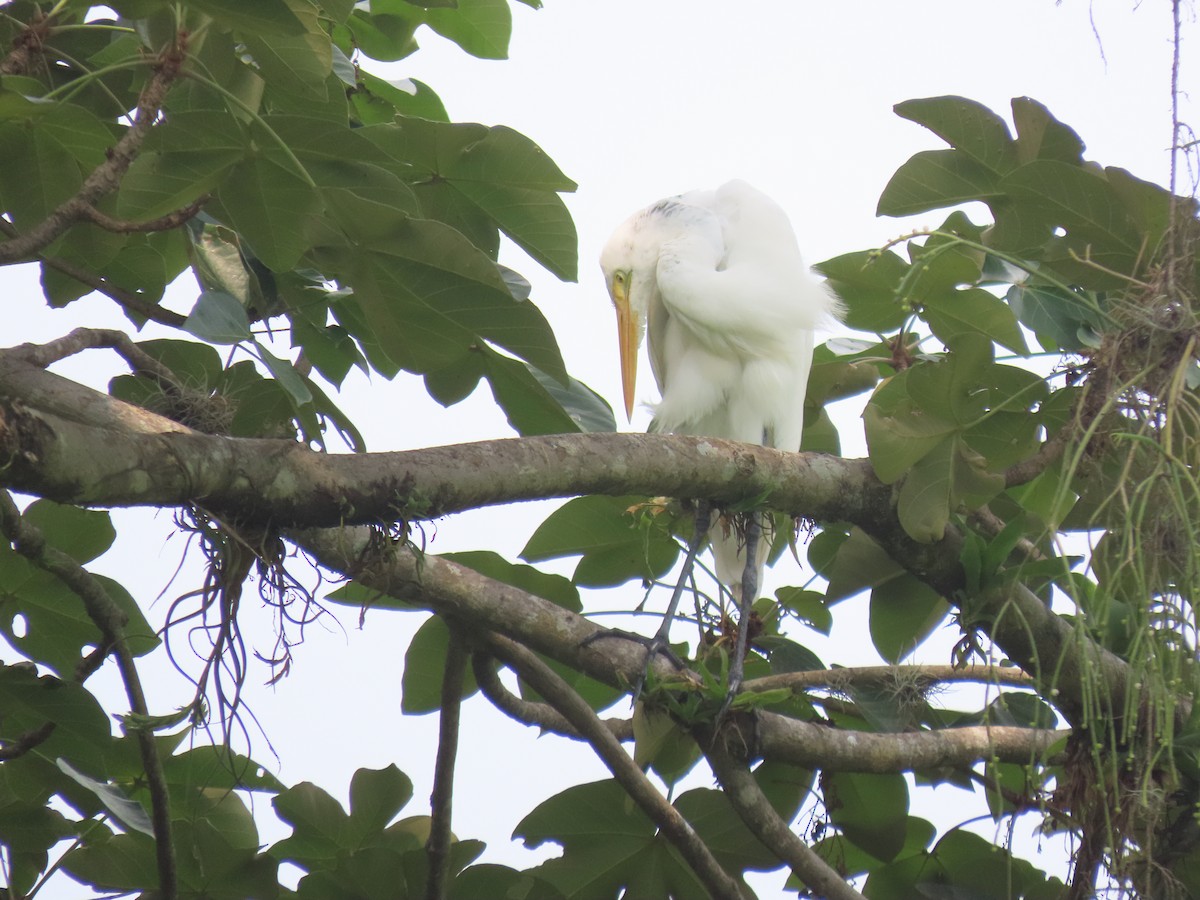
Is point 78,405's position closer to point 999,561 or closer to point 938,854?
point 999,561

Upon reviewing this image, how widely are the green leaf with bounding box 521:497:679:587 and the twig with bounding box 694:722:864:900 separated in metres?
0.53

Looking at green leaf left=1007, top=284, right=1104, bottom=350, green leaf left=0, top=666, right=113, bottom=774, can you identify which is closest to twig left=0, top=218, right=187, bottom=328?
green leaf left=0, top=666, right=113, bottom=774

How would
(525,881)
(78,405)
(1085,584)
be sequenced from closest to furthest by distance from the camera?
(78,405) < (1085,584) < (525,881)

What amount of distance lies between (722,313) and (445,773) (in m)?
1.45

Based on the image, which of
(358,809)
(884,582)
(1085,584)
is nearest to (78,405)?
(358,809)

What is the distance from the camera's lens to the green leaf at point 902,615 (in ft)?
7.70

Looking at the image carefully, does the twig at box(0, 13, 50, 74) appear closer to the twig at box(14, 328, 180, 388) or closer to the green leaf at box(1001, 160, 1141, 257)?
the twig at box(14, 328, 180, 388)

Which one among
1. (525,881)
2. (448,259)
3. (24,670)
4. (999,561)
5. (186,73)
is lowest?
(525,881)

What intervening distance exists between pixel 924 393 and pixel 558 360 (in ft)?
1.85

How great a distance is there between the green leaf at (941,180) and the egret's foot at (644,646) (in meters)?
0.89

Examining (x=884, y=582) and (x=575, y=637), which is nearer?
(x=575, y=637)

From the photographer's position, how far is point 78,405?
4.64 ft

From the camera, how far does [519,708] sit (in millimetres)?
2270

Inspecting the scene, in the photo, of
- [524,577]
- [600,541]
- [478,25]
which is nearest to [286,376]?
[524,577]
